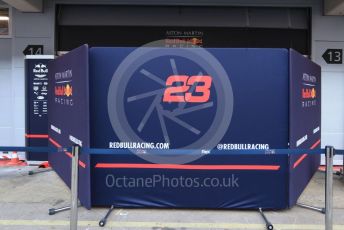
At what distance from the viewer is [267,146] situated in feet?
18.5

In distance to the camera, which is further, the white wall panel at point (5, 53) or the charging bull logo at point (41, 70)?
the white wall panel at point (5, 53)

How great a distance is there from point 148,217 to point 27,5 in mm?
5869

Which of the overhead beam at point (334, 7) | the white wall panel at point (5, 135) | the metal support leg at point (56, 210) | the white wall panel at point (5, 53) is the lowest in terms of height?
the metal support leg at point (56, 210)

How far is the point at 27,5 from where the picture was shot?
908cm

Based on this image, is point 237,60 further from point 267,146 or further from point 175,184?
point 175,184

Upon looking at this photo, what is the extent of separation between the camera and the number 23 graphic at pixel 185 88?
5.57m

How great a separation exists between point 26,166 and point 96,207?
4002 mm

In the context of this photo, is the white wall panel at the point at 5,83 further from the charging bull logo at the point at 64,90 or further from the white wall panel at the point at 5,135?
the charging bull logo at the point at 64,90

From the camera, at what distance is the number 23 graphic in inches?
219

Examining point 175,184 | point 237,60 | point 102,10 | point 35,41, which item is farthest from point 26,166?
point 237,60

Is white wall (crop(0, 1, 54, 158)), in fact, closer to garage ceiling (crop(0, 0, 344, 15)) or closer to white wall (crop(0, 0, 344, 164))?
white wall (crop(0, 0, 344, 164))

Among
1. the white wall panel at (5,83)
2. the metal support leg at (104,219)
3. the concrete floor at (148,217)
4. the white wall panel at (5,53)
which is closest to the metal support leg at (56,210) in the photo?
the concrete floor at (148,217)

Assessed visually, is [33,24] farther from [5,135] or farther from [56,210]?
[56,210]

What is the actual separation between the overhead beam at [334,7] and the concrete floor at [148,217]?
423 centimetres
